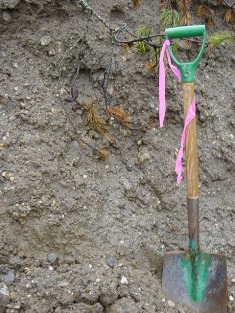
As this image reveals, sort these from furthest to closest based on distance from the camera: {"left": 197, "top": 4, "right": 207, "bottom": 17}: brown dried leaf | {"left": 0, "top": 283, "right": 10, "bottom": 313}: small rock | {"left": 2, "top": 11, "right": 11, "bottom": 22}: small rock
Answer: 1. {"left": 197, "top": 4, "right": 207, "bottom": 17}: brown dried leaf
2. {"left": 2, "top": 11, "right": 11, "bottom": 22}: small rock
3. {"left": 0, "top": 283, "right": 10, "bottom": 313}: small rock

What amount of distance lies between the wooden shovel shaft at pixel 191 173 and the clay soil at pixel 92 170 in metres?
0.15

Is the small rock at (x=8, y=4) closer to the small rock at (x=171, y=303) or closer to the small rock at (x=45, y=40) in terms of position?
the small rock at (x=45, y=40)

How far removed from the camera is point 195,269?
6.67 ft

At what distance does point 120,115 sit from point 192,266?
759 millimetres

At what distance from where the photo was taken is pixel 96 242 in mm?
2043

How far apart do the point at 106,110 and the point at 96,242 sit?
2.02 feet

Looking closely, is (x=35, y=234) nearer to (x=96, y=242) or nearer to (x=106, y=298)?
(x=96, y=242)

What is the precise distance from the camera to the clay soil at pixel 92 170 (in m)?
1.93

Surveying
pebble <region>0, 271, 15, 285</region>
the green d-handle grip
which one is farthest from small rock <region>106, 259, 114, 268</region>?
the green d-handle grip

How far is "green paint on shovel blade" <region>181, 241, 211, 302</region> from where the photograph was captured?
2.02 metres

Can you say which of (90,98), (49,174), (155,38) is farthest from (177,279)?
(155,38)

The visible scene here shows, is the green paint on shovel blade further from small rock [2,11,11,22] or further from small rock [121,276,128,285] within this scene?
small rock [2,11,11,22]

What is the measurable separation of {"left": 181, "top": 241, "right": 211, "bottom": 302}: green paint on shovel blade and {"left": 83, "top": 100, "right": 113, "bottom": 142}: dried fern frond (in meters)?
0.63

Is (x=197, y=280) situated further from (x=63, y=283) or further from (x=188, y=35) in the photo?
(x=188, y=35)
